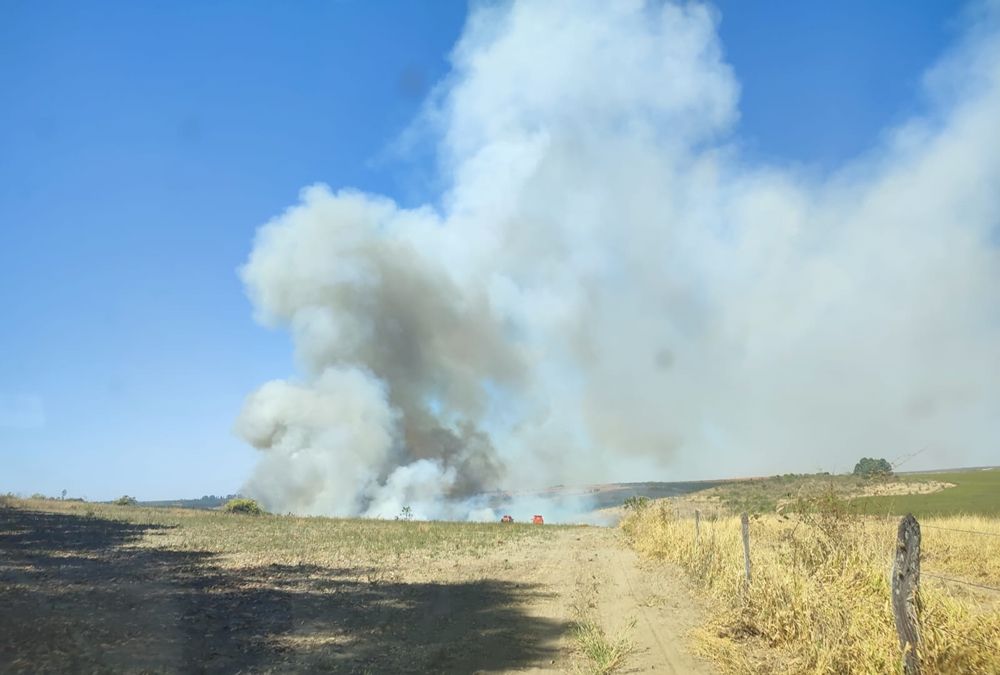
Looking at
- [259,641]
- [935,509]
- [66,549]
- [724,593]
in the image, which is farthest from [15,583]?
[935,509]

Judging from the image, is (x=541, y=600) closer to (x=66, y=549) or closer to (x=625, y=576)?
(x=625, y=576)

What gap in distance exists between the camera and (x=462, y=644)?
8.73 metres

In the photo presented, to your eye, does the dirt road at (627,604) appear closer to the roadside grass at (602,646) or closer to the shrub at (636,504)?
the roadside grass at (602,646)

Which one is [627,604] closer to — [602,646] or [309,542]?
[602,646]

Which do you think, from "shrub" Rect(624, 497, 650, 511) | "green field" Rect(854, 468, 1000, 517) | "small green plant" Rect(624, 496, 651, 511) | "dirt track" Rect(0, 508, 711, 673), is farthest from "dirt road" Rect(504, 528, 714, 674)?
"green field" Rect(854, 468, 1000, 517)

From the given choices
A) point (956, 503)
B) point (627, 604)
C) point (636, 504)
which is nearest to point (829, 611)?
point (627, 604)

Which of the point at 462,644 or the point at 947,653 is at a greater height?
the point at 947,653

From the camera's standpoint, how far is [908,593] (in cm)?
535

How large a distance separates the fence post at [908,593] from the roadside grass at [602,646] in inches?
123

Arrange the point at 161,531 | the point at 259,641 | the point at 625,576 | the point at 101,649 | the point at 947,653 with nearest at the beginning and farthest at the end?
the point at 947,653 → the point at 101,649 → the point at 259,641 → the point at 625,576 → the point at 161,531

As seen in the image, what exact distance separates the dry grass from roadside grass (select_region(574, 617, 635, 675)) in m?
1.05

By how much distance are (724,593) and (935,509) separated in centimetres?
2670

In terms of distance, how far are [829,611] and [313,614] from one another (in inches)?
306

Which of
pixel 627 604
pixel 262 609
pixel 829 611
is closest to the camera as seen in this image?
pixel 829 611
